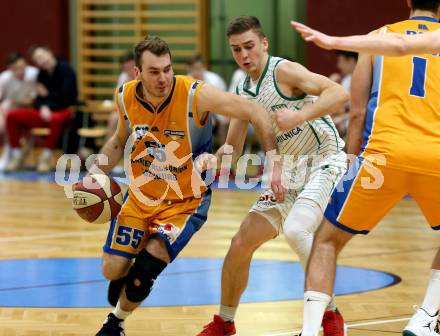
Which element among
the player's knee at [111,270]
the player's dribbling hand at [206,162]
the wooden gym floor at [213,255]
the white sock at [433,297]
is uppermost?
the player's dribbling hand at [206,162]

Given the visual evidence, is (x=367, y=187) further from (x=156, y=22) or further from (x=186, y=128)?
(x=156, y=22)

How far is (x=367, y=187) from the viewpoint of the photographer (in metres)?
4.46

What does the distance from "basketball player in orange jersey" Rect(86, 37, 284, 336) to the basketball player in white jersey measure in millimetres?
245

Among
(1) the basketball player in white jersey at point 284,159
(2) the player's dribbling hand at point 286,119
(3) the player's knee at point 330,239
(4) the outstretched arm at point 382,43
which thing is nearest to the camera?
(4) the outstretched arm at point 382,43

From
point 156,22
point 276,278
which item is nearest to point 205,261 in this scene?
point 276,278

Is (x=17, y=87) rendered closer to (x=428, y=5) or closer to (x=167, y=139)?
(x=167, y=139)

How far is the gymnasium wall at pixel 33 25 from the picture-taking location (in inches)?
708

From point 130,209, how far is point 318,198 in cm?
104

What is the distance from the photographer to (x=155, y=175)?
18.1ft

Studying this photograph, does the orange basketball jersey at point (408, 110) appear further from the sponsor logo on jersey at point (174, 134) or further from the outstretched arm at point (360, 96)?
the sponsor logo on jersey at point (174, 134)

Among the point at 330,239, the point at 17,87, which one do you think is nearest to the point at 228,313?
the point at 330,239

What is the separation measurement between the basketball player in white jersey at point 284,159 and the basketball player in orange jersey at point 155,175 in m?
0.25

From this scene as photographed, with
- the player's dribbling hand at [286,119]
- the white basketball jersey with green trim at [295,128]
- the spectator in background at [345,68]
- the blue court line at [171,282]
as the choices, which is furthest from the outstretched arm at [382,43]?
the spectator in background at [345,68]

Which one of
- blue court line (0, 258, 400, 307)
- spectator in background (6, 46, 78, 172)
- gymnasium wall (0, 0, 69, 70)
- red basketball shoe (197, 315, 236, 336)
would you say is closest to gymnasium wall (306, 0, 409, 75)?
spectator in background (6, 46, 78, 172)
